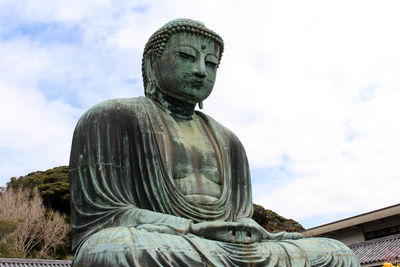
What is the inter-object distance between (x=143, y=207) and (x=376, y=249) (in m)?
16.8

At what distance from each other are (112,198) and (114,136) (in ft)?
2.34

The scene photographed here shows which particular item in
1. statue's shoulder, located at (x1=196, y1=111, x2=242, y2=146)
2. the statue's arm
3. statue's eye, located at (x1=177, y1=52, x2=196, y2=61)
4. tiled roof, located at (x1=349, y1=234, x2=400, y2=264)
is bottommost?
tiled roof, located at (x1=349, y1=234, x2=400, y2=264)

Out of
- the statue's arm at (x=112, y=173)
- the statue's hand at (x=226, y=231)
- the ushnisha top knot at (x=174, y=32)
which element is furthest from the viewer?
the ushnisha top knot at (x=174, y=32)

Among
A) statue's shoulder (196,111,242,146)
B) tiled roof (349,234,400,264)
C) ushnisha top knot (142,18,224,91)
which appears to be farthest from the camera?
tiled roof (349,234,400,264)

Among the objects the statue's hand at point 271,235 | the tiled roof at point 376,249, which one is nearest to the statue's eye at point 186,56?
the statue's hand at point 271,235

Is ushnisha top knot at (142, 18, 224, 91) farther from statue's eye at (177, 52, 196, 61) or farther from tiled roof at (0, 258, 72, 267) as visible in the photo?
tiled roof at (0, 258, 72, 267)

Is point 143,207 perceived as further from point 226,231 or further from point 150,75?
point 150,75

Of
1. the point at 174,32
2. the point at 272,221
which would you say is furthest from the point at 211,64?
the point at 272,221

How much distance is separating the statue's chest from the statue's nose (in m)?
0.62

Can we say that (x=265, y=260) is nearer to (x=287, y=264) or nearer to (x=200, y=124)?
(x=287, y=264)

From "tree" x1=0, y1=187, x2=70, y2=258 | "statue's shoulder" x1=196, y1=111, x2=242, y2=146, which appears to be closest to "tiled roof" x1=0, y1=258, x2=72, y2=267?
"tree" x1=0, y1=187, x2=70, y2=258

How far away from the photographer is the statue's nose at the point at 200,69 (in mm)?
5465

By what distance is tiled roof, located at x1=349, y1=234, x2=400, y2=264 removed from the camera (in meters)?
18.4

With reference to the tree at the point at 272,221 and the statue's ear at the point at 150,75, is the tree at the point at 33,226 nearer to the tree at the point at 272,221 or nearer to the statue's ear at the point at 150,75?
the tree at the point at 272,221
